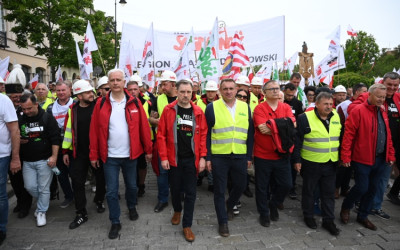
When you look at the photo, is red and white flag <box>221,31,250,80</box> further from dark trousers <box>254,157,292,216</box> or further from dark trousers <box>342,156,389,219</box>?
dark trousers <box>342,156,389,219</box>

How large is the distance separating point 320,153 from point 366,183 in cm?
85

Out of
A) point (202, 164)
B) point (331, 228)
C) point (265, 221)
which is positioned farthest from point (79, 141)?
point (331, 228)

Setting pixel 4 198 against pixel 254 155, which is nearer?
pixel 4 198

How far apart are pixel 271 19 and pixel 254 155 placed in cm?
608

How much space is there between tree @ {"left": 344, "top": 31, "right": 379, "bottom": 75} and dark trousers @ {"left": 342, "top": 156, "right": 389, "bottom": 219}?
4098cm

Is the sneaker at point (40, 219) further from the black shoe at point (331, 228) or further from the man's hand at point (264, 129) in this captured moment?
the black shoe at point (331, 228)

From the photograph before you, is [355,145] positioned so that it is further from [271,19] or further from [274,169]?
[271,19]

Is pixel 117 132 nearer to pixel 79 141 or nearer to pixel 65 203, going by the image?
pixel 79 141

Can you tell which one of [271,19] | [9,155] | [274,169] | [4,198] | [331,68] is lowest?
[4,198]

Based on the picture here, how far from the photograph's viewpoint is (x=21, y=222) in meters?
4.35

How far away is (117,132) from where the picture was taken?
12.7ft

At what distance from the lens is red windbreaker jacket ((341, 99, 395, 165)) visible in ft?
13.2

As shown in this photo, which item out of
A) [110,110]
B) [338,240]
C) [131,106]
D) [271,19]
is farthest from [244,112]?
[271,19]

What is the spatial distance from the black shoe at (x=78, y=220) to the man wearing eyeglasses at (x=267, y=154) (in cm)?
272
